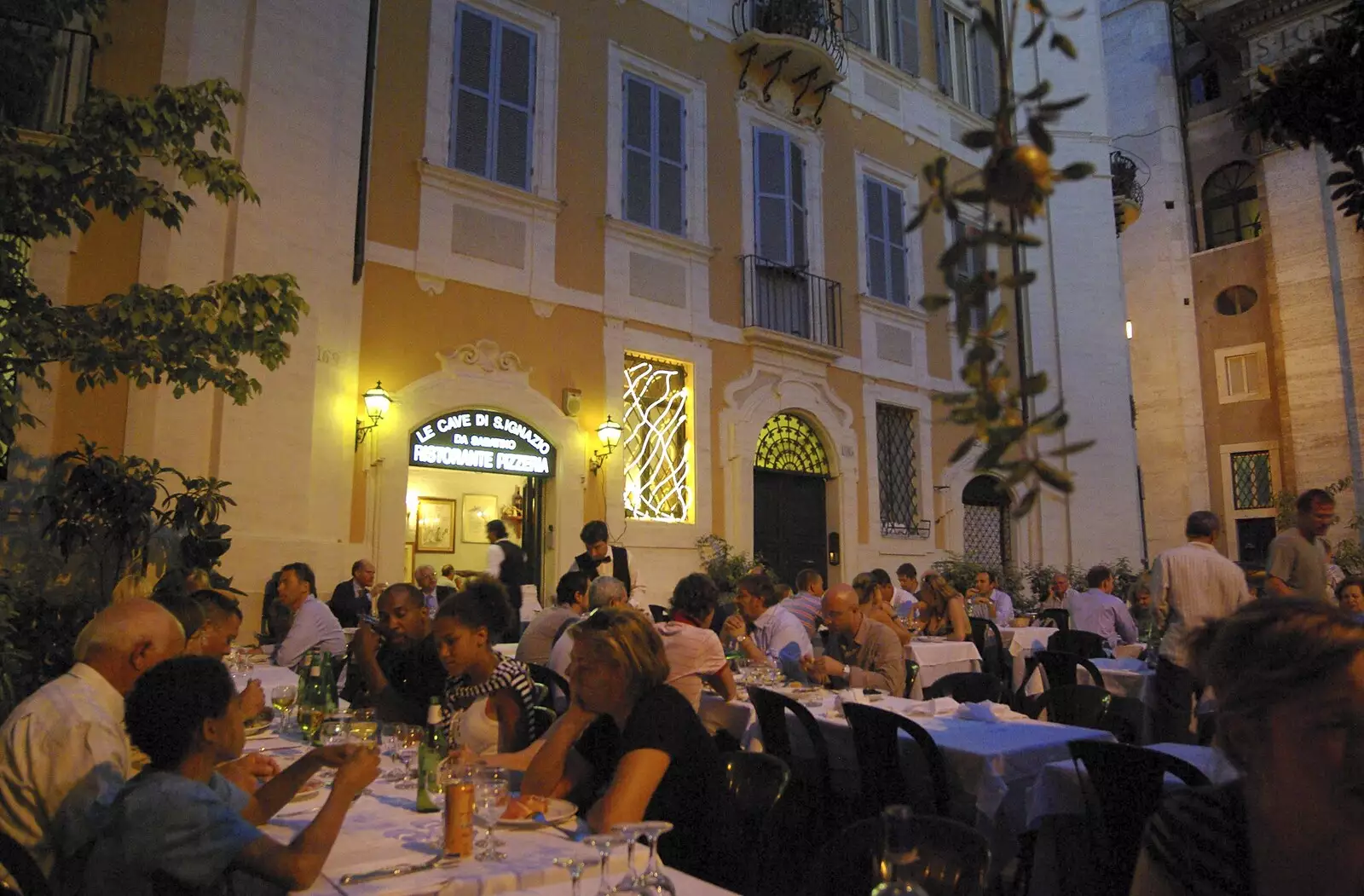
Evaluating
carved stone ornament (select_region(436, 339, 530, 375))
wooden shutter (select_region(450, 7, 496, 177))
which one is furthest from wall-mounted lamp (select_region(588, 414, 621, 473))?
wooden shutter (select_region(450, 7, 496, 177))

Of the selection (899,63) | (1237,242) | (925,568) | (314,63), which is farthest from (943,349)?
(1237,242)

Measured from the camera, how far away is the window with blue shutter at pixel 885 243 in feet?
46.8

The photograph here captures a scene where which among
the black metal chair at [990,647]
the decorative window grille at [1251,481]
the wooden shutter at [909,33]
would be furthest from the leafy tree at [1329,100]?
the decorative window grille at [1251,481]

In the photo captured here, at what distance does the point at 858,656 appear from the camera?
642 cm

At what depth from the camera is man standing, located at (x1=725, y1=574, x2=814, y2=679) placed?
6691mm

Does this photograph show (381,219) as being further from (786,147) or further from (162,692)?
(162,692)

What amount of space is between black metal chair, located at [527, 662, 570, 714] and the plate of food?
2394mm

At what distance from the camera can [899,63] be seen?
49.9 feet

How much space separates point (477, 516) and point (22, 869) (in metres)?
10.9

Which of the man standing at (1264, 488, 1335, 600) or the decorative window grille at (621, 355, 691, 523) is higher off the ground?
the decorative window grille at (621, 355, 691, 523)

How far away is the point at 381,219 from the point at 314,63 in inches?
59.7

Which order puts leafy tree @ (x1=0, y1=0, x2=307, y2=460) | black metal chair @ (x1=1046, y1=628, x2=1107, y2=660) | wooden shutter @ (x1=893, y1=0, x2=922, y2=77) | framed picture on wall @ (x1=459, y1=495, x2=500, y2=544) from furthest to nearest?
1. wooden shutter @ (x1=893, y1=0, x2=922, y2=77)
2. framed picture on wall @ (x1=459, y1=495, x2=500, y2=544)
3. black metal chair @ (x1=1046, y1=628, x2=1107, y2=660)
4. leafy tree @ (x1=0, y1=0, x2=307, y2=460)

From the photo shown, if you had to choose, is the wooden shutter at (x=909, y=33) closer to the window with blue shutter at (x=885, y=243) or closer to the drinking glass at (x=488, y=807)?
the window with blue shutter at (x=885, y=243)

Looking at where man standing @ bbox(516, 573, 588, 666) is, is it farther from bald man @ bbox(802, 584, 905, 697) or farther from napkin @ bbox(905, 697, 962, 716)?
napkin @ bbox(905, 697, 962, 716)
